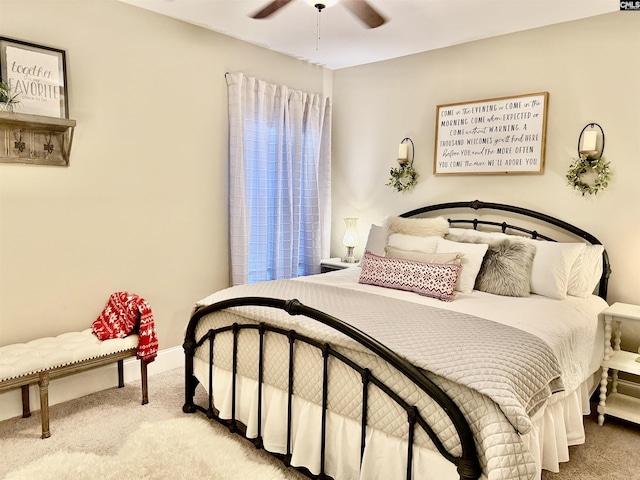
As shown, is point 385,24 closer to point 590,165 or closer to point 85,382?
point 590,165

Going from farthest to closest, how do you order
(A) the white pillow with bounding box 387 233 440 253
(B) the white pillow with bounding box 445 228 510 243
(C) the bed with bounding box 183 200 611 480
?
(A) the white pillow with bounding box 387 233 440 253
(B) the white pillow with bounding box 445 228 510 243
(C) the bed with bounding box 183 200 611 480

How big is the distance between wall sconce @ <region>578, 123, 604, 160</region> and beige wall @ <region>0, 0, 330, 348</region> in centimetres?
253

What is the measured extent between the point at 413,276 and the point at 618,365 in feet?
4.22

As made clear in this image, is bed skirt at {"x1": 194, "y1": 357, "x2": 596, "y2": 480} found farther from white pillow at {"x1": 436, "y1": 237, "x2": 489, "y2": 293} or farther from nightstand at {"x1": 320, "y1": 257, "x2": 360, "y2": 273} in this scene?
nightstand at {"x1": 320, "y1": 257, "x2": 360, "y2": 273}

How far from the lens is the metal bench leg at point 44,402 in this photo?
99.7 inches

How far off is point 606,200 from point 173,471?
3.09 m

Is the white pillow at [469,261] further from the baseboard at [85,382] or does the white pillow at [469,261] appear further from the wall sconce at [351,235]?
the baseboard at [85,382]

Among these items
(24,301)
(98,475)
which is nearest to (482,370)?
(98,475)

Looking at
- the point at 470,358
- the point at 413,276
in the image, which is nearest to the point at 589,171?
the point at 413,276

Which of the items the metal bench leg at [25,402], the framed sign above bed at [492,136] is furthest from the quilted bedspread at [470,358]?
the framed sign above bed at [492,136]

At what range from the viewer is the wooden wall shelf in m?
2.63

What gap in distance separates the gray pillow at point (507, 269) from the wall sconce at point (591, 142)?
0.73 metres

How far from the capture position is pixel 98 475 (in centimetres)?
219

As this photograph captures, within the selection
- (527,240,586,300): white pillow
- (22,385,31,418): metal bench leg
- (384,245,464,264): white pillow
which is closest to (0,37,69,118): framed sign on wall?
(22,385,31,418): metal bench leg
